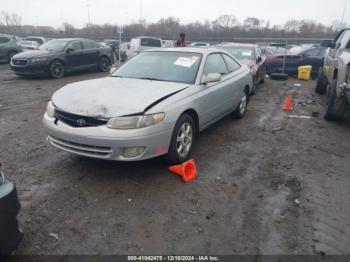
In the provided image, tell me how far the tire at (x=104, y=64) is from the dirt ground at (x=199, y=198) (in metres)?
9.14

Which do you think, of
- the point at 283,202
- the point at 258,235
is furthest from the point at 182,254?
the point at 283,202

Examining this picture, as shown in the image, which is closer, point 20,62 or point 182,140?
point 182,140

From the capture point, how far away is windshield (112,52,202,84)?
15.1 feet

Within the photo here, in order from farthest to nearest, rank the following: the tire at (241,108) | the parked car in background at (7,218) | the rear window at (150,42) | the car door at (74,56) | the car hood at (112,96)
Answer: the rear window at (150,42)
the car door at (74,56)
the tire at (241,108)
the car hood at (112,96)
the parked car in background at (7,218)

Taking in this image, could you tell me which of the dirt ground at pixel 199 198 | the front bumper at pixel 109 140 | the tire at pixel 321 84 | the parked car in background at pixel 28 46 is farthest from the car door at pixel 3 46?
the tire at pixel 321 84

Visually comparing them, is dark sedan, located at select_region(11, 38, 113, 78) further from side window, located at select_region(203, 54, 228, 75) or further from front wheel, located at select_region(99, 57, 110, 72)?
side window, located at select_region(203, 54, 228, 75)

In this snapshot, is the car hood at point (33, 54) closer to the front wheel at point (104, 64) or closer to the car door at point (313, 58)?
the front wheel at point (104, 64)

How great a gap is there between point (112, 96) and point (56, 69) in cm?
928

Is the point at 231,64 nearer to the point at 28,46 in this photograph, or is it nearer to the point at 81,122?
the point at 81,122

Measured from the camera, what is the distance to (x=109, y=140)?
132 inches

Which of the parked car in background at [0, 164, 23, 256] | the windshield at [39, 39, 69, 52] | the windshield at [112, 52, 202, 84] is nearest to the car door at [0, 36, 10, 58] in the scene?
the windshield at [39, 39, 69, 52]

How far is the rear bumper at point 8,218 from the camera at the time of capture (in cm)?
210

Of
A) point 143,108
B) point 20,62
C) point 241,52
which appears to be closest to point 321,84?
point 241,52

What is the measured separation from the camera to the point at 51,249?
8.50 ft
